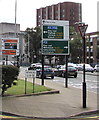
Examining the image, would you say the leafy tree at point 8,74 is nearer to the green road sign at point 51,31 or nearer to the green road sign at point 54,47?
the green road sign at point 54,47

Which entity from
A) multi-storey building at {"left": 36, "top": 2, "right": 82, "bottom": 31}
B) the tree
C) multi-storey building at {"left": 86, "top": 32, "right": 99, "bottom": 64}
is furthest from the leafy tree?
multi-storey building at {"left": 36, "top": 2, "right": 82, "bottom": 31}

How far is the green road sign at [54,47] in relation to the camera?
18484mm

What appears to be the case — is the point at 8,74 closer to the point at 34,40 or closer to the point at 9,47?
the point at 9,47

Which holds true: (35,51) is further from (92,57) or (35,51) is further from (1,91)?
(1,91)

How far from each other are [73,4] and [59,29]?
10098cm

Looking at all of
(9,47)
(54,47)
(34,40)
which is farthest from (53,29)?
(34,40)

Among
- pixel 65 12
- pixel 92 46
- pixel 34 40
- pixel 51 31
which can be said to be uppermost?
pixel 65 12

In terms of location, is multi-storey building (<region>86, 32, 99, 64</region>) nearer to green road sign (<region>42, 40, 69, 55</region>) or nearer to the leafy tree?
green road sign (<region>42, 40, 69, 55</region>)

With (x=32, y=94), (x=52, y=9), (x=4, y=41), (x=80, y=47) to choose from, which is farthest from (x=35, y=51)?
(x=32, y=94)

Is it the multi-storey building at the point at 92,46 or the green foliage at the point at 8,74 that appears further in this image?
the multi-storey building at the point at 92,46

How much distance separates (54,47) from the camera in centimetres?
1862

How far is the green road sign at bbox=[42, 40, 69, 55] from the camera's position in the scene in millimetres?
18484

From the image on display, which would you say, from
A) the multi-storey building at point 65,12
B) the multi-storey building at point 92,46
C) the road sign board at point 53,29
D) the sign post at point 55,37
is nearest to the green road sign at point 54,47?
the sign post at point 55,37

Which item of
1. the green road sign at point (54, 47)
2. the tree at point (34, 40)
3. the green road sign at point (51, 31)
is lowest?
the green road sign at point (54, 47)
